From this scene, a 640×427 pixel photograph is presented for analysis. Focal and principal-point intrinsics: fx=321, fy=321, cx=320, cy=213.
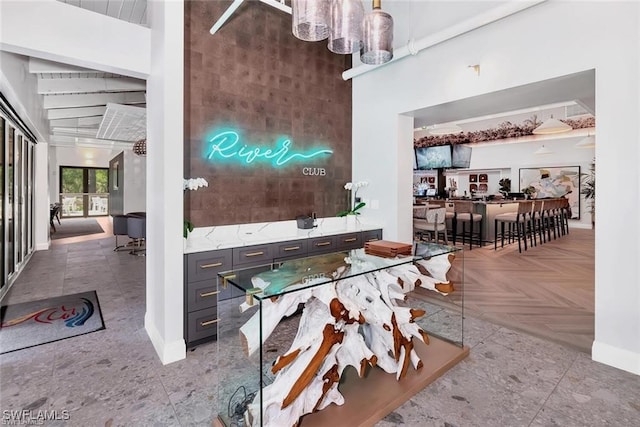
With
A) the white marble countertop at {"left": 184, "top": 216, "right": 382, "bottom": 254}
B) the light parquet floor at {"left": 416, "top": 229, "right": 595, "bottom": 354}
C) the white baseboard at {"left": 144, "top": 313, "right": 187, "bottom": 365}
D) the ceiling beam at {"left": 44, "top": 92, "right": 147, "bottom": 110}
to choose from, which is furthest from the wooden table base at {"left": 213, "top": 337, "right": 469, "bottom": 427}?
the ceiling beam at {"left": 44, "top": 92, "right": 147, "bottom": 110}

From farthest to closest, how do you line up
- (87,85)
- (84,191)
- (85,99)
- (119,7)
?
(84,191)
(85,99)
(87,85)
(119,7)

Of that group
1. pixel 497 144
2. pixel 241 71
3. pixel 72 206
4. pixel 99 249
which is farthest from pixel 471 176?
pixel 72 206

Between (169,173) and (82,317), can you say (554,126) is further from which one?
(82,317)

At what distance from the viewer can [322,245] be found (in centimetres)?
408

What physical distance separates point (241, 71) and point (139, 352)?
3232 millimetres

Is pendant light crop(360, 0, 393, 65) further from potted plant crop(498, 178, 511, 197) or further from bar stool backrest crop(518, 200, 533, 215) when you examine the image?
potted plant crop(498, 178, 511, 197)

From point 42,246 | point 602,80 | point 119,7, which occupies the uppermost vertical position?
point 119,7

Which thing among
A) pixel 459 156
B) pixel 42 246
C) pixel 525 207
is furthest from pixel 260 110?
pixel 459 156

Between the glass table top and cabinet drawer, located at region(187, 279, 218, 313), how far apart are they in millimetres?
1071

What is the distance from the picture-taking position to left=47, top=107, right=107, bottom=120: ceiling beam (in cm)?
743

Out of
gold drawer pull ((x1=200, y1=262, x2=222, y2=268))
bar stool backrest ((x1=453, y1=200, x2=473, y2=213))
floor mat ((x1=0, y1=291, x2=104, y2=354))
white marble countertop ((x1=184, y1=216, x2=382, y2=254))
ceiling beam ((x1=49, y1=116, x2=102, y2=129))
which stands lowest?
floor mat ((x1=0, y1=291, x2=104, y2=354))

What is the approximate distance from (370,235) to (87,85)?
5291 mm

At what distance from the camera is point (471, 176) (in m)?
14.6

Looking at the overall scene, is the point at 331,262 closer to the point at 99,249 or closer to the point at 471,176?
the point at 99,249
